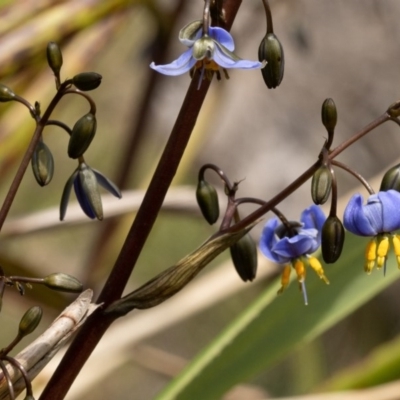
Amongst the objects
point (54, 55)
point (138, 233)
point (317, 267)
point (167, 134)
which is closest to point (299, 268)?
point (317, 267)

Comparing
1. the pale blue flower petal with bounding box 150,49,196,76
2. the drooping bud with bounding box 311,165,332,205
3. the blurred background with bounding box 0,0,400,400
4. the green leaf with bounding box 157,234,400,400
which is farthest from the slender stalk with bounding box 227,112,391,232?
the blurred background with bounding box 0,0,400,400

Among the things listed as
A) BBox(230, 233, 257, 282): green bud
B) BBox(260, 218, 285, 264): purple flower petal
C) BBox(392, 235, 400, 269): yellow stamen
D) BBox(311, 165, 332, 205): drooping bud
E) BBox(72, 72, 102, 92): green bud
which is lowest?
BBox(230, 233, 257, 282): green bud

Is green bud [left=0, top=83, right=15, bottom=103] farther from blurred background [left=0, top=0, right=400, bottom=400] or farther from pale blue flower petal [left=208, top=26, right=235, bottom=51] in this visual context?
blurred background [left=0, top=0, right=400, bottom=400]

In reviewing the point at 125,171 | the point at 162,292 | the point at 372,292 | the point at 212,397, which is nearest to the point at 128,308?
the point at 162,292

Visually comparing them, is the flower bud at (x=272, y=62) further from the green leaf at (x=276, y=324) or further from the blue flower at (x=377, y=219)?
the green leaf at (x=276, y=324)

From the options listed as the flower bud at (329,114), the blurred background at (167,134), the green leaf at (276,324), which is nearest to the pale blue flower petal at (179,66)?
the flower bud at (329,114)

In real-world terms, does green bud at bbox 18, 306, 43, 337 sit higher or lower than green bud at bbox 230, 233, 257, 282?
lower

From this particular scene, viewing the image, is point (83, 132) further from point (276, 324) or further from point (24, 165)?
point (276, 324)
